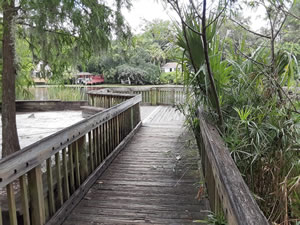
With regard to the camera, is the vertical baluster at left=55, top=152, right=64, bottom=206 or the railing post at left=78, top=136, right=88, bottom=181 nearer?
the vertical baluster at left=55, top=152, right=64, bottom=206

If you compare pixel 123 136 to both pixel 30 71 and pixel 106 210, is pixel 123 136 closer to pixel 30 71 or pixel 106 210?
pixel 106 210

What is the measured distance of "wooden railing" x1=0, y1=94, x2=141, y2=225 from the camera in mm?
1705

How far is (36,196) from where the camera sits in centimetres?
196

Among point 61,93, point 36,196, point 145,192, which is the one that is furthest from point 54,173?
point 61,93

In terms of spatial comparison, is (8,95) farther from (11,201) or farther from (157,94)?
(157,94)

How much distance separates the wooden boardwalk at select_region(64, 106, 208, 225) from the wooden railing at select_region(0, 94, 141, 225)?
6.1 inches

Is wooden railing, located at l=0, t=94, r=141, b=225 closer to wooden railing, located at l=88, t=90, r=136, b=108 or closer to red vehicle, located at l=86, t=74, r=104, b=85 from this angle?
wooden railing, located at l=88, t=90, r=136, b=108

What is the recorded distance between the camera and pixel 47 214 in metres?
2.19

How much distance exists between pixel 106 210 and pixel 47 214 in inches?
22.7

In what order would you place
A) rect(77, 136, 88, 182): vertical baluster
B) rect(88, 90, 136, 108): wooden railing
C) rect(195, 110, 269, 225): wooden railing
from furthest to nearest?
rect(88, 90, 136, 108): wooden railing, rect(77, 136, 88, 182): vertical baluster, rect(195, 110, 269, 225): wooden railing

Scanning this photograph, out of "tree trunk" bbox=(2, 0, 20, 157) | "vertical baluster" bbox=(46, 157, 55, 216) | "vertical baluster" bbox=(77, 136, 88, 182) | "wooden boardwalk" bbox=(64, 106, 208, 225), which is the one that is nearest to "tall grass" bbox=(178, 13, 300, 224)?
"wooden boardwalk" bbox=(64, 106, 208, 225)

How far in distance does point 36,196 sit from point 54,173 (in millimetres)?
582

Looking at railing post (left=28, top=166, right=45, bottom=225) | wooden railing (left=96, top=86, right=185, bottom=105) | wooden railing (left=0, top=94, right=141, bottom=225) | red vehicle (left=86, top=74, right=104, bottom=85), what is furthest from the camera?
red vehicle (left=86, top=74, right=104, bottom=85)

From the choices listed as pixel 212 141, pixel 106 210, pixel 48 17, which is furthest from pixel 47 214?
pixel 48 17
